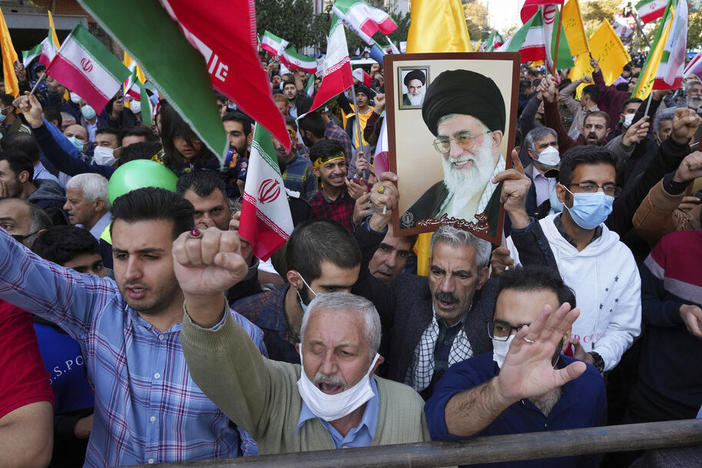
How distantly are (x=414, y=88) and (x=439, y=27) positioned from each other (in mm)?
860

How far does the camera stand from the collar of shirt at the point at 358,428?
1.91 m

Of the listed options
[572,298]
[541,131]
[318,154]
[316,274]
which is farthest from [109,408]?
[541,131]

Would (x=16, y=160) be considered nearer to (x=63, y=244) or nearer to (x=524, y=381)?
(x=63, y=244)

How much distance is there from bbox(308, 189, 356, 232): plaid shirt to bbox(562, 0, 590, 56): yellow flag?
462cm

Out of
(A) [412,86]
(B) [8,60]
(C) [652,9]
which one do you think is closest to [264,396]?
(A) [412,86]

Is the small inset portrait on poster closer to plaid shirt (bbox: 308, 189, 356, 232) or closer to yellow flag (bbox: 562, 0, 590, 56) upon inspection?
plaid shirt (bbox: 308, 189, 356, 232)

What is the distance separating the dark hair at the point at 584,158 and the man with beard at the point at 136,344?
201 cm

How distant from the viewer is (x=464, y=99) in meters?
2.79

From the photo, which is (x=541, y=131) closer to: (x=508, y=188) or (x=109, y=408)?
(x=508, y=188)

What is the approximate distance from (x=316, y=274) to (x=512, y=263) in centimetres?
111

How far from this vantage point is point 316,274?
8.63ft

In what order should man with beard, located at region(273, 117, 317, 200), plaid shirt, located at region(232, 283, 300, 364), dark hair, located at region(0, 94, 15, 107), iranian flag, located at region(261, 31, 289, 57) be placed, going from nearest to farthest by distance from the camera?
1. plaid shirt, located at region(232, 283, 300, 364)
2. man with beard, located at region(273, 117, 317, 200)
3. dark hair, located at region(0, 94, 15, 107)
4. iranian flag, located at region(261, 31, 289, 57)

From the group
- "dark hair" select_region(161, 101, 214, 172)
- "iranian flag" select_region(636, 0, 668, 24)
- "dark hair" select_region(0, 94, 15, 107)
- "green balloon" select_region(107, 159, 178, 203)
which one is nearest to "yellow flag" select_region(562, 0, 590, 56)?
"iranian flag" select_region(636, 0, 668, 24)

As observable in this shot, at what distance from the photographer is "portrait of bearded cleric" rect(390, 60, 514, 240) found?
2.78 metres
